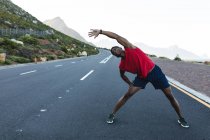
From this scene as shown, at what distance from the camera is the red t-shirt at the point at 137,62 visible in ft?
19.3

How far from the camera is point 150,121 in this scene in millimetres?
6672

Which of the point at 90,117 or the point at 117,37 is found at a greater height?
the point at 117,37

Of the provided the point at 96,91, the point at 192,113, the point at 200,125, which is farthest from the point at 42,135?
the point at 96,91

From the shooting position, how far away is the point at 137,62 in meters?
5.94

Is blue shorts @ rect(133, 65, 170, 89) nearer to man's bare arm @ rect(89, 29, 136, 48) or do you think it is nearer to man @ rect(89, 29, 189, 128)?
man @ rect(89, 29, 189, 128)

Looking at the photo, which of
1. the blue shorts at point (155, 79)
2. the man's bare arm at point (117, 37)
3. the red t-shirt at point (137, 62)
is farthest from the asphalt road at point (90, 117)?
the man's bare arm at point (117, 37)

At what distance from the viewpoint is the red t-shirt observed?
19.3 ft

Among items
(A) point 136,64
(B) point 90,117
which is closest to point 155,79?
(A) point 136,64

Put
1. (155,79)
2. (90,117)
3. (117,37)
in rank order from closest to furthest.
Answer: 1. (117,37)
2. (155,79)
3. (90,117)

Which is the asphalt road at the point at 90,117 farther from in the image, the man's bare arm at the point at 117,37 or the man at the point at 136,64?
the man's bare arm at the point at 117,37

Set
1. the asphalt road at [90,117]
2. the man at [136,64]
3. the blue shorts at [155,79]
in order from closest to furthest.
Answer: the asphalt road at [90,117], the man at [136,64], the blue shorts at [155,79]

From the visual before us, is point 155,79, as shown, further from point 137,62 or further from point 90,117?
point 90,117

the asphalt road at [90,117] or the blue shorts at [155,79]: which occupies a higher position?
the blue shorts at [155,79]

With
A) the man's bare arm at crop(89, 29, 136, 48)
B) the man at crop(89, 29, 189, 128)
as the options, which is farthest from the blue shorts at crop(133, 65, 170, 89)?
the man's bare arm at crop(89, 29, 136, 48)
